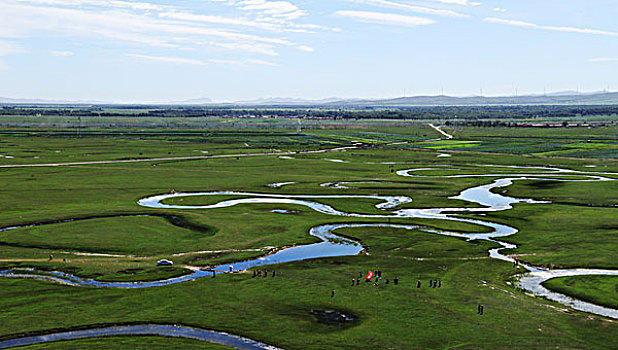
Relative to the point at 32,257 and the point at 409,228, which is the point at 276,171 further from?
the point at 32,257

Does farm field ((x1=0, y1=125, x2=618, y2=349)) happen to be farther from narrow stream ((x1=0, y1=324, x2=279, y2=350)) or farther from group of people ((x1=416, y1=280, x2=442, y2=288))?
narrow stream ((x1=0, y1=324, x2=279, y2=350))

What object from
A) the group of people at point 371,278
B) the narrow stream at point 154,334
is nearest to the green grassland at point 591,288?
the group of people at point 371,278

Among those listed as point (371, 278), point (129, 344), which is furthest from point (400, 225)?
point (129, 344)

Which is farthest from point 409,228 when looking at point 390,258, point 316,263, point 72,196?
point 72,196

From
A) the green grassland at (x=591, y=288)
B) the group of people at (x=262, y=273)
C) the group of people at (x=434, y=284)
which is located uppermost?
the group of people at (x=262, y=273)

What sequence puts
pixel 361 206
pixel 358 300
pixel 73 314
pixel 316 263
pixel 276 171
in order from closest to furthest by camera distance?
pixel 73 314 < pixel 358 300 < pixel 316 263 < pixel 361 206 < pixel 276 171

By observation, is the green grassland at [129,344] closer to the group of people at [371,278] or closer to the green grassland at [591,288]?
the group of people at [371,278]

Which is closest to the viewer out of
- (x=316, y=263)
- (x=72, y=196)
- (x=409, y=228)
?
(x=316, y=263)

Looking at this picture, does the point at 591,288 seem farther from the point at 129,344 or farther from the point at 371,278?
the point at 129,344
